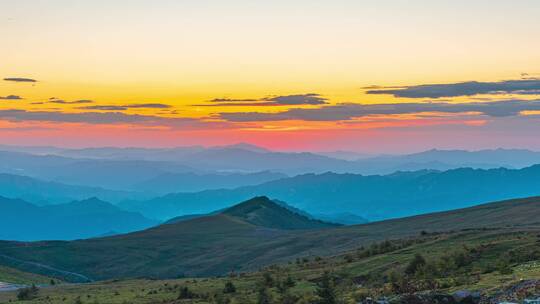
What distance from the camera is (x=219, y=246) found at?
155125mm

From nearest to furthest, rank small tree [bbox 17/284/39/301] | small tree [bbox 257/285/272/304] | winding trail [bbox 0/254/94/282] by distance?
small tree [bbox 257/285/272/304], small tree [bbox 17/284/39/301], winding trail [bbox 0/254/94/282]

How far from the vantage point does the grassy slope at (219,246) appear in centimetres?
11962

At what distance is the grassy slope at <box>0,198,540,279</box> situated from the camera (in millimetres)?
119625

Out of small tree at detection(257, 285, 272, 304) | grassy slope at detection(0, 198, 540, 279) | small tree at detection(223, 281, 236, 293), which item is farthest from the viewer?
grassy slope at detection(0, 198, 540, 279)

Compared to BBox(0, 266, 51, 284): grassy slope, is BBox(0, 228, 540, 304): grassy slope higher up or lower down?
higher up

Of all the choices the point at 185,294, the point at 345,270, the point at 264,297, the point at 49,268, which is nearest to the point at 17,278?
the point at 49,268

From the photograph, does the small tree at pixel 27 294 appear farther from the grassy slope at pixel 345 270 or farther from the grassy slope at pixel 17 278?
the grassy slope at pixel 17 278

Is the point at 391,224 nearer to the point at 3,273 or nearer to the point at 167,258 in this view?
the point at 167,258

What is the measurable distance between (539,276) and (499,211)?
104 metres

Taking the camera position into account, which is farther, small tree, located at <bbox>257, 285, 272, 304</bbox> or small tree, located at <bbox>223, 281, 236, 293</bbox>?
small tree, located at <bbox>223, 281, 236, 293</bbox>

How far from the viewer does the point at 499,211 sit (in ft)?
424

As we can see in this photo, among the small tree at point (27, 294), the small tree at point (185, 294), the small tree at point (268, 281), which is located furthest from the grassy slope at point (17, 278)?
the small tree at point (268, 281)

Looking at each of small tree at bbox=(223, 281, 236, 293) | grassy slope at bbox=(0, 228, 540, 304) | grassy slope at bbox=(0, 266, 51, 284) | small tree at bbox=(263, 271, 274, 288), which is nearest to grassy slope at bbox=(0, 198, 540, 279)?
grassy slope at bbox=(0, 266, 51, 284)

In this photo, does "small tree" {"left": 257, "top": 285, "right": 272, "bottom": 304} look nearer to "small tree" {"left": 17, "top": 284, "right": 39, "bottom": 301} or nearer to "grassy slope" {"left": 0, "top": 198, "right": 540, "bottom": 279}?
"small tree" {"left": 17, "top": 284, "right": 39, "bottom": 301}
